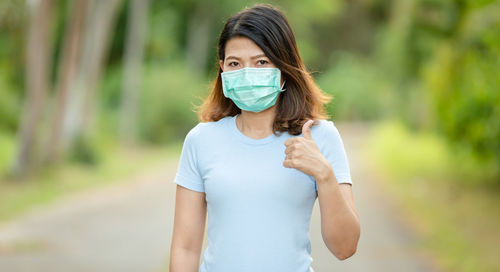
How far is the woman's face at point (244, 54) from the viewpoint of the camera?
243cm

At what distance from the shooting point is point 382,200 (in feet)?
48.0

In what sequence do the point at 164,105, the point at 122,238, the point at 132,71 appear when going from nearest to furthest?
1. the point at 122,238
2. the point at 132,71
3. the point at 164,105

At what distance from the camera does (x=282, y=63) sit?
2465 millimetres

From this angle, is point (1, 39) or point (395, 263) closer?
point (395, 263)

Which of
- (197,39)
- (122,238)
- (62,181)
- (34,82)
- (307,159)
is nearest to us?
(307,159)

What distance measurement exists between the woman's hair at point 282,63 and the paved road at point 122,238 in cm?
540

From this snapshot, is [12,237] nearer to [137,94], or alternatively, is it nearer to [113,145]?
[113,145]

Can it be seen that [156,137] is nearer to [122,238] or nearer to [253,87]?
[122,238]

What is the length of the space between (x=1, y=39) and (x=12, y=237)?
21.8 metres

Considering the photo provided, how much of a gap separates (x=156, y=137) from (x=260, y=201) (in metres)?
27.8

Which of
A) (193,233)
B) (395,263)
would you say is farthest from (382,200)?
(193,233)

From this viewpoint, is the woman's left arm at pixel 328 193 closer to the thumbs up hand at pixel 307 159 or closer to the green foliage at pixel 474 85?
the thumbs up hand at pixel 307 159

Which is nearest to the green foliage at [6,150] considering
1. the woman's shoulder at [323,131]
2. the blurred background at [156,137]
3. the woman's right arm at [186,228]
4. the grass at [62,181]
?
the blurred background at [156,137]

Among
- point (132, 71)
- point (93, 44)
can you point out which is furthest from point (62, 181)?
point (132, 71)
